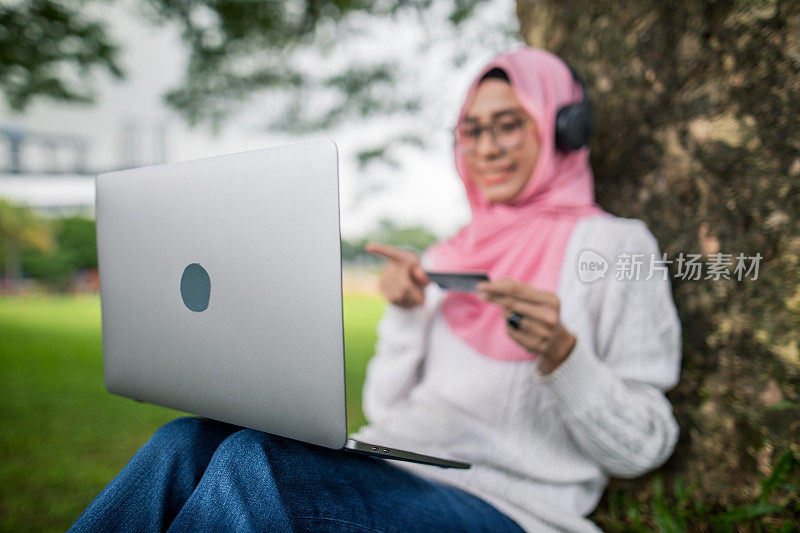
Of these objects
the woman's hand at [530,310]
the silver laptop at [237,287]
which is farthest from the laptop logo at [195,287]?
the woman's hand at [530,310]

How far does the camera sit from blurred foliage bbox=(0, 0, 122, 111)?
3.07 metres

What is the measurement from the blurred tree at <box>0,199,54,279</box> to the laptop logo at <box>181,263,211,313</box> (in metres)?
20.0

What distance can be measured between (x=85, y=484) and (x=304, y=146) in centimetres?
199

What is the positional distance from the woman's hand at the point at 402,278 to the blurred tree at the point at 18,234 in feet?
65.0

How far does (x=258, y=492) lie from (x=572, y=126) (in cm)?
106

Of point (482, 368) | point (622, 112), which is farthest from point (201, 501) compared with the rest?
point (622, 112)

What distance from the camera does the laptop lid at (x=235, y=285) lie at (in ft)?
1.89

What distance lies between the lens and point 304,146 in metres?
0.58

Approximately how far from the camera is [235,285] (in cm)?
65

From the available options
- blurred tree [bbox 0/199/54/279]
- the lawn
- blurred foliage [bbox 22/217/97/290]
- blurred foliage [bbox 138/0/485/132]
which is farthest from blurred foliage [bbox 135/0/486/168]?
blurred tree [bbox 0/199/54/279]

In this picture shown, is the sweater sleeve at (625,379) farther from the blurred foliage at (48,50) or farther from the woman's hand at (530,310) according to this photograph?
the blurred foliage at (48,50)

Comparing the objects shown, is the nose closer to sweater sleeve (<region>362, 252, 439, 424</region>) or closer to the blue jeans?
sweater sleeve (<region>362, 252, 439, 424</region>)

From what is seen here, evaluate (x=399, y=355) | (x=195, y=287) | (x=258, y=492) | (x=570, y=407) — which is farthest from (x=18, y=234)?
(x=570, y=407)

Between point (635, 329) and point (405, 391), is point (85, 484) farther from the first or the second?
point (635, 329)
